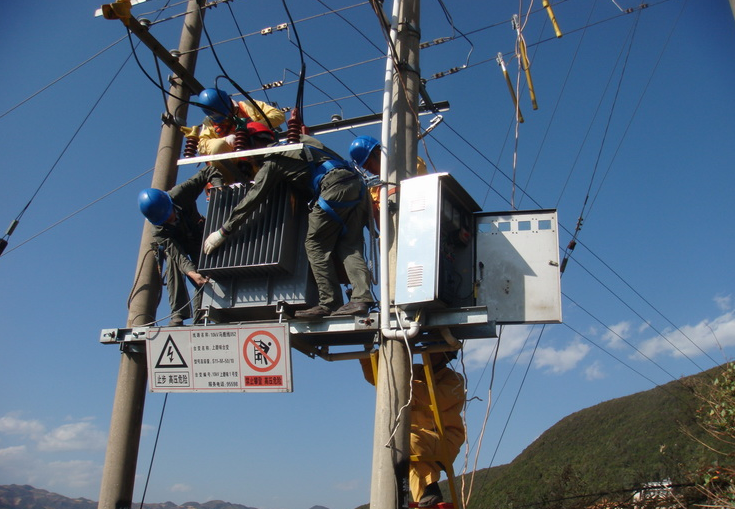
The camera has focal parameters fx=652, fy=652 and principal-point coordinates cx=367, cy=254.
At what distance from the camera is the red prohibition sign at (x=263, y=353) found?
5.81 metres

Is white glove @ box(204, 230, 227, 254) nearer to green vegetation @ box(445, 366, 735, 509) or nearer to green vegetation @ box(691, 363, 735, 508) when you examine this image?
green vegetation @ box(691, 363, 735, 508)

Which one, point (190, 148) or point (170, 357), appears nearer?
point (170, 357)

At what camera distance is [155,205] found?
7.20 m

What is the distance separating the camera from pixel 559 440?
106 ft

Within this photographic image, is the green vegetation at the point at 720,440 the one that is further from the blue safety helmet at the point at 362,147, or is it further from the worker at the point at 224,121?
the worker at the point at 224,121

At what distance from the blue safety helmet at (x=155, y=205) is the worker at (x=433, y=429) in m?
2.81

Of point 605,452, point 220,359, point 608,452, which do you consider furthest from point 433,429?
point 605,452

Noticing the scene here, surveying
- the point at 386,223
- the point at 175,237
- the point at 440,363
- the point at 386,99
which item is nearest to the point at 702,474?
the point at 440,363

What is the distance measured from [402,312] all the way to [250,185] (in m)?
2.44

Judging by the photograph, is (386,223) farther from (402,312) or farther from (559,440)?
(559,440)

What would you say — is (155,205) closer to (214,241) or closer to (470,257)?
(214,241)

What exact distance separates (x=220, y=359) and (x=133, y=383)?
1.61m

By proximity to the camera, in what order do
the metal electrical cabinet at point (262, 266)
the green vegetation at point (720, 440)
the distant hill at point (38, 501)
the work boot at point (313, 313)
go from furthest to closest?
the distant hill at point (38, 501) → the green vegetation at point (720, 440) → the metal electrical cabinet at point (262, 266) → the work boot at point (313, 313)

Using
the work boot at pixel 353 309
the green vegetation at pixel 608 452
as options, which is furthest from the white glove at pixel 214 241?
the green vegetation at pixel 608 452
